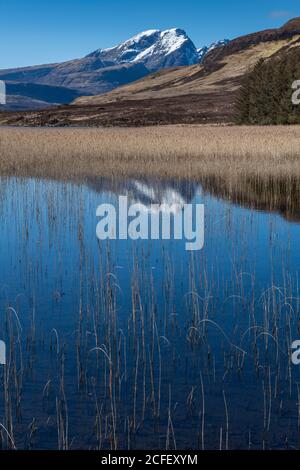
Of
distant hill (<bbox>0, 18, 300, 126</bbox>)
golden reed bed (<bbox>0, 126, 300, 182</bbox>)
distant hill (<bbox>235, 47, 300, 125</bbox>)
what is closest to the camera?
golden reed bed (<bbox>0, 126, 300, 182</bbox>)

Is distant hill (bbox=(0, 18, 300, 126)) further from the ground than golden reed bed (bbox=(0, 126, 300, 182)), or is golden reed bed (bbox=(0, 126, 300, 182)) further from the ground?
distant hill (bbox=(0, 18, 300, 126))

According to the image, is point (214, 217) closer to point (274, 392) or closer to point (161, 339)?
point (161, 339)

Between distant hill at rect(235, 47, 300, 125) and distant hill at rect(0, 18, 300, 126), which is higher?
distant hill at rect(0, 18, 300, 126)

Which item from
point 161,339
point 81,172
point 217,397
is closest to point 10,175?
point 81,172

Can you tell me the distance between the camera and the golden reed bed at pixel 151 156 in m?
25.6

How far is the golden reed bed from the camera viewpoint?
2556cm

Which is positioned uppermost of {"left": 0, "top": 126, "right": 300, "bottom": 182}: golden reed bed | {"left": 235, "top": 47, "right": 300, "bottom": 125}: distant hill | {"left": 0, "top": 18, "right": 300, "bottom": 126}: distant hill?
{"left": 0, "top": 18, "right": 300, "bottom": 126}: distant hill

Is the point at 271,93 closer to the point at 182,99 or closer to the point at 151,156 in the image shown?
the point at 151,156

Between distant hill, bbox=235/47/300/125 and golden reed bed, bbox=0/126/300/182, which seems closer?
golden reed bed, bbox=0/126/300/182

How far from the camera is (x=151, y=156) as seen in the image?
31.2 m

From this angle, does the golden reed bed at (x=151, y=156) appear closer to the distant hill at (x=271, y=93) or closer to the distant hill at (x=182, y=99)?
the distant hill at (x=271, y=93)

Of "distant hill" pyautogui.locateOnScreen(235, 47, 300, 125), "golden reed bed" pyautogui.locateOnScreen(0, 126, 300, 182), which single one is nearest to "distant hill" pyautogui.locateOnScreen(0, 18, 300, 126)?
"distant hill" pyautogui.locateOnScreen(235, 47, 300, 125)

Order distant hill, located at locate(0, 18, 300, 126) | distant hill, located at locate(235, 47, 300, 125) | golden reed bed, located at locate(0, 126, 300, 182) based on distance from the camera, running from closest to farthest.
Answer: golden reed bed, located at locate(0, 126, 300, 182), distant hill, located at locate(235, 47, 300, 125), distant hill, located at locate(0, 18, 300, 126)

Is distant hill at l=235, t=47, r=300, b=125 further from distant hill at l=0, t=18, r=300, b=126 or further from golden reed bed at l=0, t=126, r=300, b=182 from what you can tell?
golden reed bed at l=0, t=126, r=300, b=182
